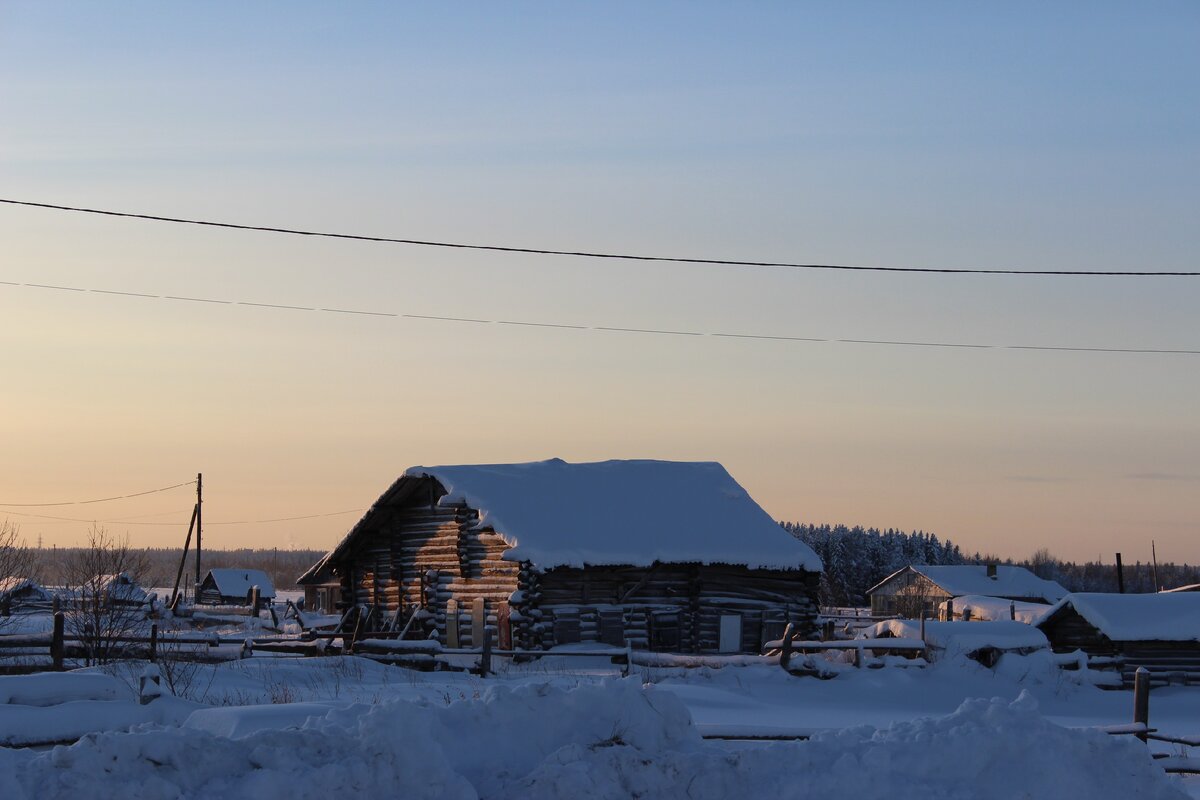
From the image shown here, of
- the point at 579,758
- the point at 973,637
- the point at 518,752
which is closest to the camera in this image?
the point at 579,758

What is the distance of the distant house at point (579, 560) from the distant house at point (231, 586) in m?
54.5

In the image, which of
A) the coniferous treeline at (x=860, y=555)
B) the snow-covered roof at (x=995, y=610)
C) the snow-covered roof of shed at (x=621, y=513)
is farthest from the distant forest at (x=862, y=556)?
the snow-covered roof of shed at (x=621, y=513)

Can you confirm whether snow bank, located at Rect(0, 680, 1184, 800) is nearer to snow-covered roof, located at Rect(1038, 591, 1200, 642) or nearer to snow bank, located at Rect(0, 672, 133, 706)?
snow bank, located at Rect(0, 672, 133, 706)

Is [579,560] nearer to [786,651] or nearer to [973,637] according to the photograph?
[786,651]

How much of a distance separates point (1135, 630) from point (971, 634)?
504 cm

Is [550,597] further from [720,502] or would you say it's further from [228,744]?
[228,744]

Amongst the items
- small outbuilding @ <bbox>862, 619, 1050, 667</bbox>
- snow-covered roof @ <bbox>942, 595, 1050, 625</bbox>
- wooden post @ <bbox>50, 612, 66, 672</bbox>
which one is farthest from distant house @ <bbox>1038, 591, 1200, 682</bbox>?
snow-covered roof @ <bbox>942, 595, 1050, 625</bbox>

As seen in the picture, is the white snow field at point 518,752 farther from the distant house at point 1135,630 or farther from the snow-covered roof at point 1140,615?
the snow-covered roof at point 1140,615

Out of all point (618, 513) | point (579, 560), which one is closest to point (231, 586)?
point (618, 513)

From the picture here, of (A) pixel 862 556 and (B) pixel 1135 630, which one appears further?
(A) pixel 862 556

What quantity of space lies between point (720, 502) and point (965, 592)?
6208cm

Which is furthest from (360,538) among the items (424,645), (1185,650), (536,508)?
(1185,650)

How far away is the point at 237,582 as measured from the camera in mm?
94125

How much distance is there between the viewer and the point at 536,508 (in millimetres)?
37875
